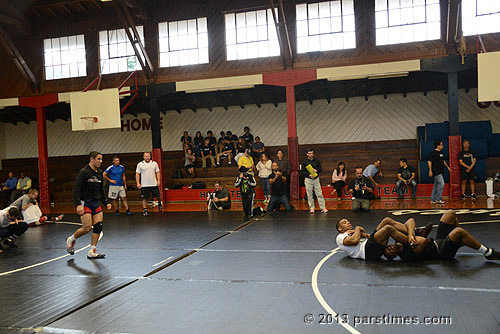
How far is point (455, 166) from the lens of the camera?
544 inches

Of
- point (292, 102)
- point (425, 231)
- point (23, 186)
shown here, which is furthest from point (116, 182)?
point (425, 231)

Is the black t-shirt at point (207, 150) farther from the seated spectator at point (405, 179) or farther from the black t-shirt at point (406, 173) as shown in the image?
the black t-shirt at point (406, 173)

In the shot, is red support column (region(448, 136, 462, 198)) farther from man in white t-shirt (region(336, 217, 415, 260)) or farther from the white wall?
man in white t-shirt (region(336, 217, 415, 260))

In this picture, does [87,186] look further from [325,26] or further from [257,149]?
[325,26]

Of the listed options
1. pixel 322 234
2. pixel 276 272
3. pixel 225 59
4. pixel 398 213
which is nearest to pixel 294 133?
pixel 225 59

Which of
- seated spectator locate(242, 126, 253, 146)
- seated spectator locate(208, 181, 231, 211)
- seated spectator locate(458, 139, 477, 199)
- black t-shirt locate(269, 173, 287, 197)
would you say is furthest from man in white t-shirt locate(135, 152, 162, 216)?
seated spectator locate(458, 139, 477, 199)

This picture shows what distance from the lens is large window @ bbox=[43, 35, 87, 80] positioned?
18.4 metres

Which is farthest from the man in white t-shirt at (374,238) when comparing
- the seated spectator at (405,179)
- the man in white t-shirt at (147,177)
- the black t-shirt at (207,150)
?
the black t-shirt at (207,150)

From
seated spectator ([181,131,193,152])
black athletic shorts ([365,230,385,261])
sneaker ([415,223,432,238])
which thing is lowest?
black athletic shorts ([365,230,385,261])

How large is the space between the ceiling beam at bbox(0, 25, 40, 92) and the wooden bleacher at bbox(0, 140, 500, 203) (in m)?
4.30

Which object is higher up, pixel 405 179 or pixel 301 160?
pixel 301 160

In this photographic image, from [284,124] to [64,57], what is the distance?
394 inches

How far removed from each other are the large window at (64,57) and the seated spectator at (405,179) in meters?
Answer: 13.3

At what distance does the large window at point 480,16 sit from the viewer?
46.7 ft
